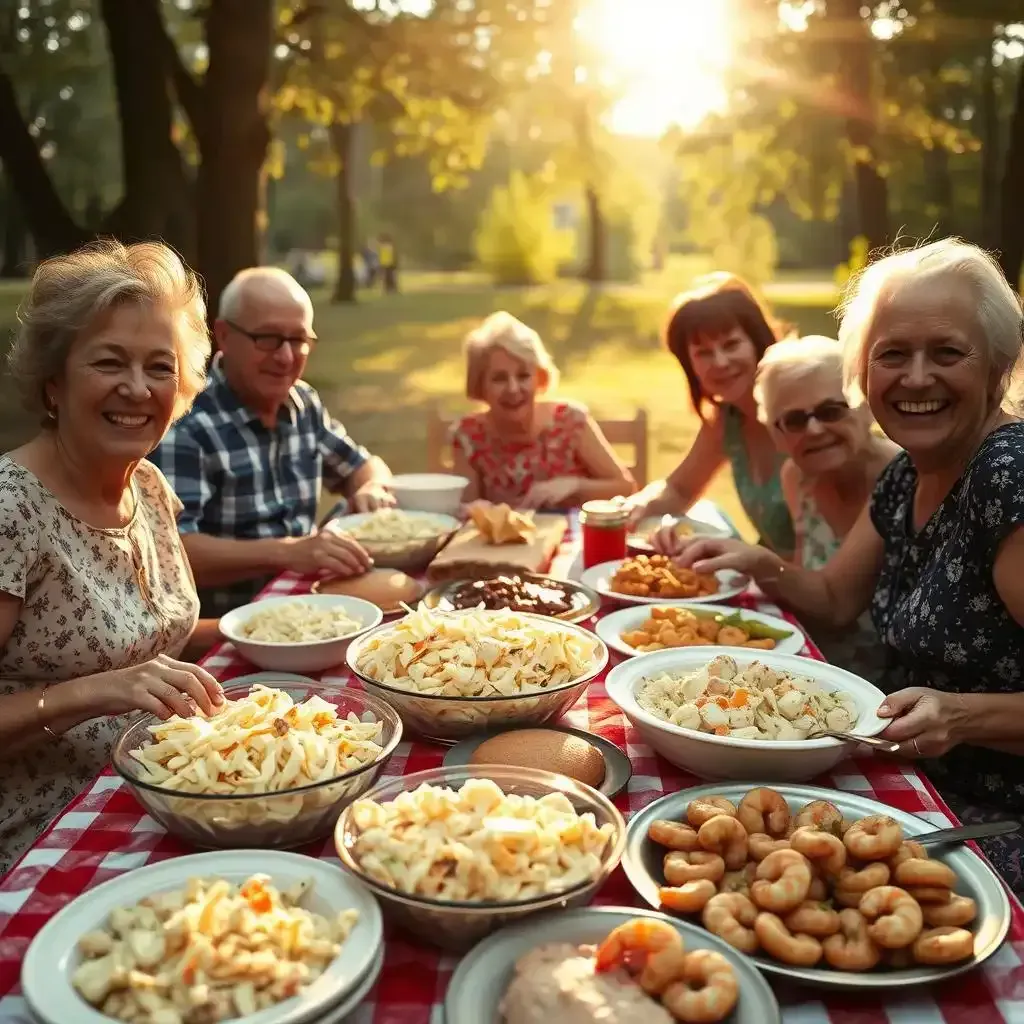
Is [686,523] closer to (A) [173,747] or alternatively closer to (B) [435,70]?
(A) [173,747]

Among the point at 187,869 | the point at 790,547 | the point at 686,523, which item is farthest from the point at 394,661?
the point at 790,547

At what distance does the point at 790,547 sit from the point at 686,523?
0.78m

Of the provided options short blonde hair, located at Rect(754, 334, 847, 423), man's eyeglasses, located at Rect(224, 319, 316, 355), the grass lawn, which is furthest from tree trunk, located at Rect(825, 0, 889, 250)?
man's eyeglasses, located at Rect(224, 319, 316, 355)

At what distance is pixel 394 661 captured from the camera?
69.2 inches

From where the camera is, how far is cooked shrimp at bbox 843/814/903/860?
4.02 feet

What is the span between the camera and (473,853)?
3.72 ft

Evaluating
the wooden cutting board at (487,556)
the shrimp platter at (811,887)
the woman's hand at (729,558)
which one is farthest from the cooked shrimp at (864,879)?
the wooden cutting board at (487,556)

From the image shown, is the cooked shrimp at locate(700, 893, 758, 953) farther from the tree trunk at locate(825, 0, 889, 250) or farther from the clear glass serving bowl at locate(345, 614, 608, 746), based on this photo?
the tree trunk at locate(825, 0, 889, 250)

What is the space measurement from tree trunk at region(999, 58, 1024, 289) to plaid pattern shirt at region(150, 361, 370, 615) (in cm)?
751

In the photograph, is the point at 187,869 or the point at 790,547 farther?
the point at 790,547

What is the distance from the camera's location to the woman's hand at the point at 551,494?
12.5 feet

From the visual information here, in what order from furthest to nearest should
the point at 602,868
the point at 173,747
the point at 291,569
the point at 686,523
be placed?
the point at 686,523 < the point at 291,569 < the point at 173,747 < the point at 602,868

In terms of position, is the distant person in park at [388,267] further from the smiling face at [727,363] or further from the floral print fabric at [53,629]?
the floral print fabric at [53,629]

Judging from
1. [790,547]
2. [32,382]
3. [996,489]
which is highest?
[32,382]
